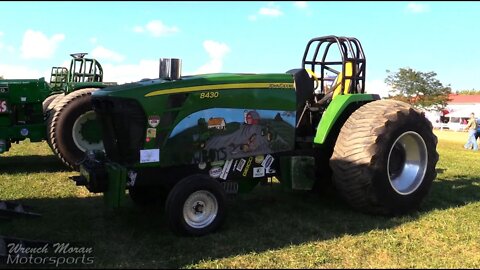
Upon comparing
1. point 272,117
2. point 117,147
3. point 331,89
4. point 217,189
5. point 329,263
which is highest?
point 331,89

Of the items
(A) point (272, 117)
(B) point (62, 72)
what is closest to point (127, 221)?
(A) point (272, 117)

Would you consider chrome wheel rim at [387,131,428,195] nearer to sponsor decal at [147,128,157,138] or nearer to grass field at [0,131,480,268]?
grass field at [0,131,480,268]

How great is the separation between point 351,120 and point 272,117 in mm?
923

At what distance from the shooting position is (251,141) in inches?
198

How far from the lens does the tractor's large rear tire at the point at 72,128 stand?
8.03 metres

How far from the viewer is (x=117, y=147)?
4.62m

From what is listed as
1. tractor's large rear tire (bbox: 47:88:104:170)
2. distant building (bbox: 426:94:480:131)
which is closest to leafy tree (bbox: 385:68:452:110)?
distant building (bbox: 426:94:480:131)

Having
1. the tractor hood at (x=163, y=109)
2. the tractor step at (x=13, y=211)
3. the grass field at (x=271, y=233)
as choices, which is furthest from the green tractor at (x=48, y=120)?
the tractor hood at (x=163, y=109)

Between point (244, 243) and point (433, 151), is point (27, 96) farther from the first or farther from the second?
point (433, 151)

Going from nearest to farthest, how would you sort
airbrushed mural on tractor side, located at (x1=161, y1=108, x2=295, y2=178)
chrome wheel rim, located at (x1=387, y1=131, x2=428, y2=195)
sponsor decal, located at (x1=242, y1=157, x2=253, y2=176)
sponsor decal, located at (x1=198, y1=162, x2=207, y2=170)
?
airbrushed mural on tractor side, located at (x1=161, y1=108, x2=295, y2=178) → sponsor decal, located at (x1=198, y1=162, x2=207, y2=170) → sponsor decal, located at (x1=242, y1=157, x2=253, y2=176) → chrome wheel rim, located at (x1=387, y1=131, x2=428, y2=195)

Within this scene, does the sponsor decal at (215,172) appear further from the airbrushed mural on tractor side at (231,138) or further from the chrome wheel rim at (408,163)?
the chrome wheel rim at (408,163)

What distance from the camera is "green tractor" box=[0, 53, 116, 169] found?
8.05 meters

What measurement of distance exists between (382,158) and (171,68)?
240cm

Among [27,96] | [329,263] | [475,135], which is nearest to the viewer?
[329,263]
